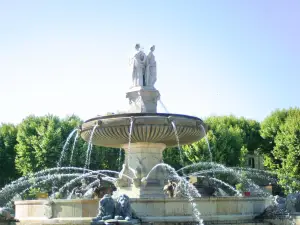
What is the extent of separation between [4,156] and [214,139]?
16.2 meters

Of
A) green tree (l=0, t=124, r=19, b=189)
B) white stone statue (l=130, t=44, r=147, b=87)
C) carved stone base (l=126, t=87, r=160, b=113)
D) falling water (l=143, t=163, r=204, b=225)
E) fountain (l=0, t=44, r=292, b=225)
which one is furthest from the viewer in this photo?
green tree (l=0, t=124, r=19, b=189)

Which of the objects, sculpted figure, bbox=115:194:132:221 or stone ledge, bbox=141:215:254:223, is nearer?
sculpted figure, bbox=115:194:132:221

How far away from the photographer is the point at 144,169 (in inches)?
693

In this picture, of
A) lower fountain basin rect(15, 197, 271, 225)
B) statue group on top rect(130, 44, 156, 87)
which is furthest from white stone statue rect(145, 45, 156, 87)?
lower fountain basin rect(15, 197, 271, 225)

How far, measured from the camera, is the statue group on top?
18672 mm

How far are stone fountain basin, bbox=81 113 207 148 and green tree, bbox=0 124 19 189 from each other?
75.3 ft

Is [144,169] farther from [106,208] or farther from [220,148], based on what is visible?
[220,148]

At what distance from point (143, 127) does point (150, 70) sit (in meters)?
3.27

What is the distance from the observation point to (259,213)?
14391 mm

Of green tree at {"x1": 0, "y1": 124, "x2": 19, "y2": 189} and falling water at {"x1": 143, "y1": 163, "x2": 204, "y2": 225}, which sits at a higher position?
green tree at {"x1": 0, "y1": 124, "x2": 19, "y2": 189}

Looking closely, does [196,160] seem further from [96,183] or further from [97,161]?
[96,183]

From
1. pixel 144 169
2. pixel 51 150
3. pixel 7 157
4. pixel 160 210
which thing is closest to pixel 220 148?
pixel 51 150

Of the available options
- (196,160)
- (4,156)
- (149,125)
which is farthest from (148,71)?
(4,156)

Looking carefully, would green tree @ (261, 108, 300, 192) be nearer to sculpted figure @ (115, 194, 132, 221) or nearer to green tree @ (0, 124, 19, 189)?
green tree @ (0, 124, 19, 189)
